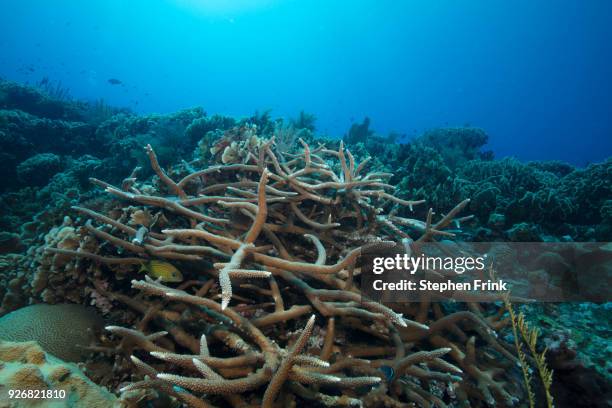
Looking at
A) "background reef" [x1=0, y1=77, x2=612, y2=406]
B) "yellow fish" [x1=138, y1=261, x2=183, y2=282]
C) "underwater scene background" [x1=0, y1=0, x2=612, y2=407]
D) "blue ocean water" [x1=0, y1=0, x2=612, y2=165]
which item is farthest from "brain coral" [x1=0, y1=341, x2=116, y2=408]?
"blue ocean water" [x1=0, y1=0, x2=612, y2=165]

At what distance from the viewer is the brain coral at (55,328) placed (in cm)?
224

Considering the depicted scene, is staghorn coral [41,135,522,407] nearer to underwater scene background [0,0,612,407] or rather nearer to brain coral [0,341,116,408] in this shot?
underwater scene background [0,0,612,407]

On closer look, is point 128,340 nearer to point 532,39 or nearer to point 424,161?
point 424,161

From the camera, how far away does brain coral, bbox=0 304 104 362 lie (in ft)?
7.36

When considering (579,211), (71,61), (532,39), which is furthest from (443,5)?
(71,61)

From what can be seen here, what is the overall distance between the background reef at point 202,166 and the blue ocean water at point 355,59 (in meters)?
76.0

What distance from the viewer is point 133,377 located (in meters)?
2.01

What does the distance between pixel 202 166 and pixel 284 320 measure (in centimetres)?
320

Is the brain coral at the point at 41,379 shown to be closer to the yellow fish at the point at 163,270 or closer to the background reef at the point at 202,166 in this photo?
the background reef at the point at 202,166

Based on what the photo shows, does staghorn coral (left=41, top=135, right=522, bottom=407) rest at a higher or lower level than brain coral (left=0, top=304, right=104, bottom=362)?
higher

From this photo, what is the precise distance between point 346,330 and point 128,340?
154cm

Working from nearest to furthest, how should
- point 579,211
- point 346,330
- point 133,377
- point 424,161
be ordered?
point 133,377 < point 346,330 < point 579,211 < point 424,161

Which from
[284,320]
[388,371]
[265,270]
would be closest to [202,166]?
[265,270]

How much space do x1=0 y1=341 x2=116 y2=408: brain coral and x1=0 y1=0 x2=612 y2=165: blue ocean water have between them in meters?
82.1
